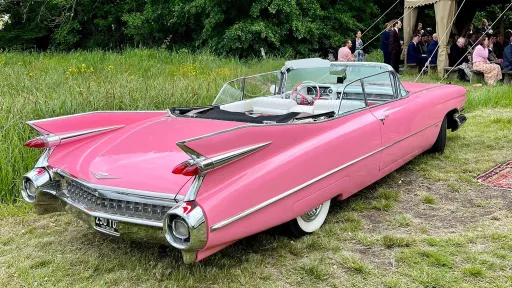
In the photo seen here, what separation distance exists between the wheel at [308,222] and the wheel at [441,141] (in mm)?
2389

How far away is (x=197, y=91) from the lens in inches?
283

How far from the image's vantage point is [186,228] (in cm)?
266

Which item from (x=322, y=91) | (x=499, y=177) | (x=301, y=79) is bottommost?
(x=499, y=177)

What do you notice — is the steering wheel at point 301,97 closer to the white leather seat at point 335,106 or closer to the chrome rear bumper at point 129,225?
the white leather seat at point 335,106

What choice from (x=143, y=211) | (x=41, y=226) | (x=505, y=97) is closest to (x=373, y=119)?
(x=143, y=211)

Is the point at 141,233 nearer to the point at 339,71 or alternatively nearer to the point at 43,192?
the point at 43,192

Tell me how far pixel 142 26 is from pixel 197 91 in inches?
563

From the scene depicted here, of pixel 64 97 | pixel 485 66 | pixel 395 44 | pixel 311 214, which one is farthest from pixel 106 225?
pixel 395 44

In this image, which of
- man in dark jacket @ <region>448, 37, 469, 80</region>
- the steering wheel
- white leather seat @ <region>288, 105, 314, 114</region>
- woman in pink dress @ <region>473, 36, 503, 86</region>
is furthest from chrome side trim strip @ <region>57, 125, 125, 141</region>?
man in dark jacket @ <region>448, 37, 469, 80</region>

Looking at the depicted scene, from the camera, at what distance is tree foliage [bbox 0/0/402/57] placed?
16.5 metres

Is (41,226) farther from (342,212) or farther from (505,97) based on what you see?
(505,97)

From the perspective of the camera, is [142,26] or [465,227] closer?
[465,227]

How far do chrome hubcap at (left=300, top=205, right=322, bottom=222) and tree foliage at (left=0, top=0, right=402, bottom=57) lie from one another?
12.7 meters

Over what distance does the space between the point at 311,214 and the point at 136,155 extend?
1343 millimetres
